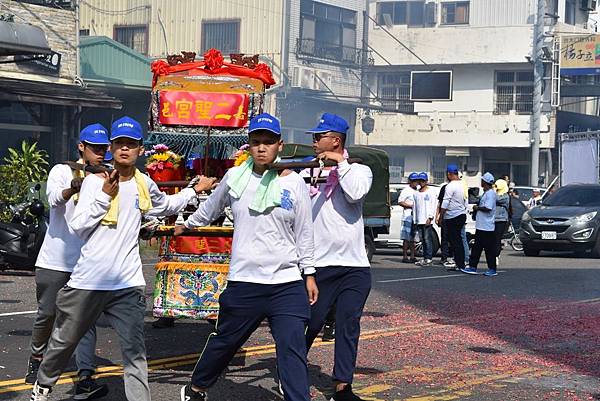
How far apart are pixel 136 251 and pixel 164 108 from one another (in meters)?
4.18

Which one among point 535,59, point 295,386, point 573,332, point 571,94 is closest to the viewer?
point 295,386

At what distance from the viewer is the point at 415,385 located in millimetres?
9266

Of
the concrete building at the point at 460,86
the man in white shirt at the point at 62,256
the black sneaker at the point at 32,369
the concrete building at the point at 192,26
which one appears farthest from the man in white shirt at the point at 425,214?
the concrete building at the point at 460,86

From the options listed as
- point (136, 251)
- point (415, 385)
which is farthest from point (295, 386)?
point (415, 385)

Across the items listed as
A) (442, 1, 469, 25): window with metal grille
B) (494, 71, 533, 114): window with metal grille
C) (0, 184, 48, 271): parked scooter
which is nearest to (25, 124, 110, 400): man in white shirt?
(0, 184, 48, 271): parked scooter

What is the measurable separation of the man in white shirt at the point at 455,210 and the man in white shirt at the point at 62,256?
12.6 meters

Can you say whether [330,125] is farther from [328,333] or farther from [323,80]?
[323,80]

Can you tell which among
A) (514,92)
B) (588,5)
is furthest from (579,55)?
(588,5)

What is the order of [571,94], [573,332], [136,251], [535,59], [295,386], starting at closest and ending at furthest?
[295,386] → [136,251] → [573,332] → [535,59] → [571,94]

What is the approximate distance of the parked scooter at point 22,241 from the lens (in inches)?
682

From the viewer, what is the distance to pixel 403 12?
5528 centimetres

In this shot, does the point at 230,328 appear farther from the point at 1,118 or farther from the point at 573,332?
the point at 1,118

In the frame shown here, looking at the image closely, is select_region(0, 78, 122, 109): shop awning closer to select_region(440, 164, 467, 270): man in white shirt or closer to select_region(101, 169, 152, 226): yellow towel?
select_region(440, 164, 467, 270): man in white shirt

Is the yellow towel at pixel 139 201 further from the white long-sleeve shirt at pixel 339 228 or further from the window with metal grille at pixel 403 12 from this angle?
the window with metal grille at pixel 403 12
